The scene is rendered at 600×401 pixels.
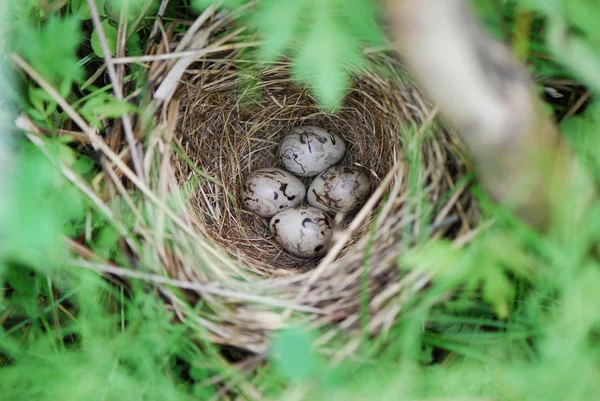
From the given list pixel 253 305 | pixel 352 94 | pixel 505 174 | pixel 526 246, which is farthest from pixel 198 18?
pixel 526 246

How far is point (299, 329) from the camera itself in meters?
1.13

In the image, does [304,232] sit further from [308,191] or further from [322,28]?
[322,28]

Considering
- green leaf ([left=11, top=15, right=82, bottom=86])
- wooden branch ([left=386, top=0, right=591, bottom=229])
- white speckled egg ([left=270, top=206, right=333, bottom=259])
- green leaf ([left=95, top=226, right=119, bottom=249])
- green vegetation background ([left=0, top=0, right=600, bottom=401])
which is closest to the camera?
wooden branch ([left=386, top=0, right=591, bottom=229])

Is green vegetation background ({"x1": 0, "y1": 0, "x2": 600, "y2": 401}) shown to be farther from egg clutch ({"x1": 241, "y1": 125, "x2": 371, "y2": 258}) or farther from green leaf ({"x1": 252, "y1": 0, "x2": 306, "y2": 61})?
egg clutch ({"x1": 241, "y1": 125, "x2": 371, "y2": 258})

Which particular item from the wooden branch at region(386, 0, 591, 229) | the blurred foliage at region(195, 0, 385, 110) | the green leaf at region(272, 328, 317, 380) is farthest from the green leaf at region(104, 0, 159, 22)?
the green leaf at region(272, 328, 317, 380)

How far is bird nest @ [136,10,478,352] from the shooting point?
47.3 inches

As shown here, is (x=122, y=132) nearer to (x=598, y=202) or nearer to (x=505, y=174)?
(x=505, y=174)

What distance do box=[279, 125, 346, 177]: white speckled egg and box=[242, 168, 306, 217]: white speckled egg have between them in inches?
3.0

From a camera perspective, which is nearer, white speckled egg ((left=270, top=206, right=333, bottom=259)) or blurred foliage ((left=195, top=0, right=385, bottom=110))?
blurred foliage ((left=195, top=0, right=385, bottom=110))

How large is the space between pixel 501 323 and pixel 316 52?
0.78 meters

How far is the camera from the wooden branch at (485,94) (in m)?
0.83

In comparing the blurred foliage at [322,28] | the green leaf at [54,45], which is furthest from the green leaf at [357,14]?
the green leaf at [54,45]

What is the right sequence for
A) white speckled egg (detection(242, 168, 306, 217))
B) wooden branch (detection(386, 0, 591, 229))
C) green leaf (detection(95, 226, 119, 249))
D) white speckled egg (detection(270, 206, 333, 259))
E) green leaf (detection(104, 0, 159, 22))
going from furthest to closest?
white speckled egg (detection(242, 168, 306, 217)) < white speckled egg (detection(270, 206, 333, 259)) < green leaf (detection(104, 0, 159, 22)) < green leaf (detection(95, 226, 119, 249)) < wooden branch (detection(386, 0, 591, 229))

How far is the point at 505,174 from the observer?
97 centimetres
